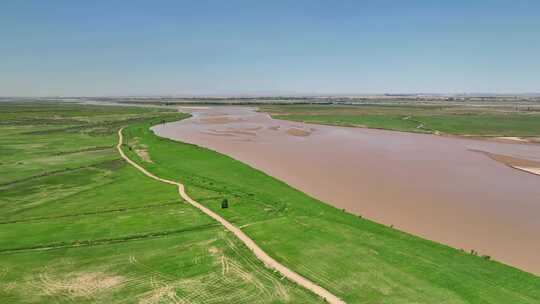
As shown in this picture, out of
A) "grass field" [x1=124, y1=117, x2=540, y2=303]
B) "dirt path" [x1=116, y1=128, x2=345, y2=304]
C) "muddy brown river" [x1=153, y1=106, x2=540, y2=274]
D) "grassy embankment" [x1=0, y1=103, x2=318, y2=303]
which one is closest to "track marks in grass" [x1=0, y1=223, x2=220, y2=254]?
"grassy embankment" [x1=0, y1=103, x2=318, y2=303]

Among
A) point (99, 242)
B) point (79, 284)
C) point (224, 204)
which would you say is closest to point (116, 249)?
point (99, 242)

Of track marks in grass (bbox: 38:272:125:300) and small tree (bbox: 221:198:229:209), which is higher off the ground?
small tree (bbox: 221:198:229:209)

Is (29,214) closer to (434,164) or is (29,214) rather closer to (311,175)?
(311,175)

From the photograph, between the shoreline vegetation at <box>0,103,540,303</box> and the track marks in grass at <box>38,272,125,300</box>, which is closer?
the shoreline vegetation at <box>0,103,540,303</box>

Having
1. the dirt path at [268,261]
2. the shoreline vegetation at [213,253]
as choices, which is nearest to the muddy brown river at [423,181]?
the shoreline vegetation at [213,253]

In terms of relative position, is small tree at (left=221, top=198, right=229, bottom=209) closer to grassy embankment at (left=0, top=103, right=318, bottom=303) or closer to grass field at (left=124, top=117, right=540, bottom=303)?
grass field at (left=124, top=117, right=540, bottom=303)
